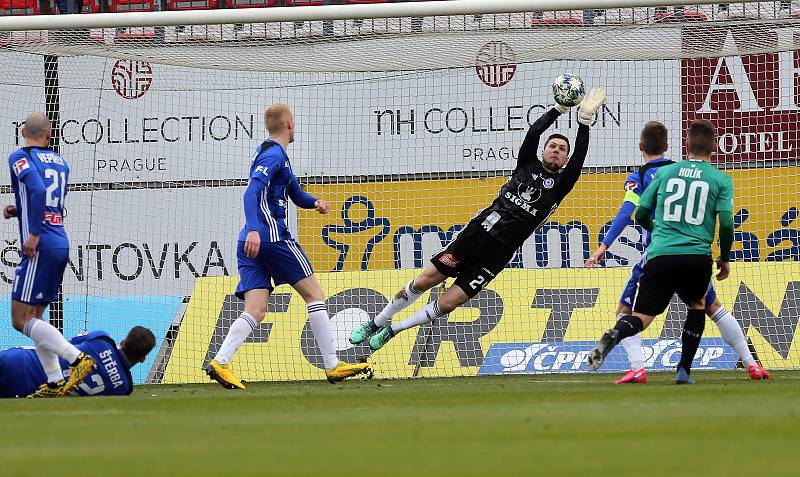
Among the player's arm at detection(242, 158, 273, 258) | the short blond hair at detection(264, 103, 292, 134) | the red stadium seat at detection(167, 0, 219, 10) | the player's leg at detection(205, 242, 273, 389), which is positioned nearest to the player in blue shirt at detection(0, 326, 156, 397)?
the player's leg at detection(205, 242, 273, 389)

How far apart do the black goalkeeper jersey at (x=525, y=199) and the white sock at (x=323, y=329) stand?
165cm

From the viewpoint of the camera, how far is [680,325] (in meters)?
12.2

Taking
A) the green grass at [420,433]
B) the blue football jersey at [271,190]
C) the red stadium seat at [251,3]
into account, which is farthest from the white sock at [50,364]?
the red stadium seat at [251,3]

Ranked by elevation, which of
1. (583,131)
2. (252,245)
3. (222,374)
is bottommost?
(222,374)

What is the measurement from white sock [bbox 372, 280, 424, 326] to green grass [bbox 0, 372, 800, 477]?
196 cm

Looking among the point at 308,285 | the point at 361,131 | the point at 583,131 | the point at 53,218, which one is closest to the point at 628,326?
the point at 583,131

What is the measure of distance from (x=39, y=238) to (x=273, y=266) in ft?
5.81

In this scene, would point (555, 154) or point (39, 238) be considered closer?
point (39, 238)

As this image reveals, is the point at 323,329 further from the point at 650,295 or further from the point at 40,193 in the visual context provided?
the point at 650,295

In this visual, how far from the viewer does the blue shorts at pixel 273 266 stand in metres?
9.54

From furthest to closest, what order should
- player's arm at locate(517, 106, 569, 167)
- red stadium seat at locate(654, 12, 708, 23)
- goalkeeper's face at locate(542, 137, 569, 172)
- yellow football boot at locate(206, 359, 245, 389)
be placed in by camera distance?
red stadium seat at locate(654, 12, 708, 23), goalkeeper's face at locate(542, 137, 569, 172), player's arm at locate(517, 106, 569, 167), yellow football boot at locate(206, 359, 245, 389)

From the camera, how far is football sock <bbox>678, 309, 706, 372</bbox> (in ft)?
29.1

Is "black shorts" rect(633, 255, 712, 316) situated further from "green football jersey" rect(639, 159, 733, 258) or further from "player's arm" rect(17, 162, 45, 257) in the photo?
"player's arm" rect(17, 162, 45, 257)

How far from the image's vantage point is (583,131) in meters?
9.80
